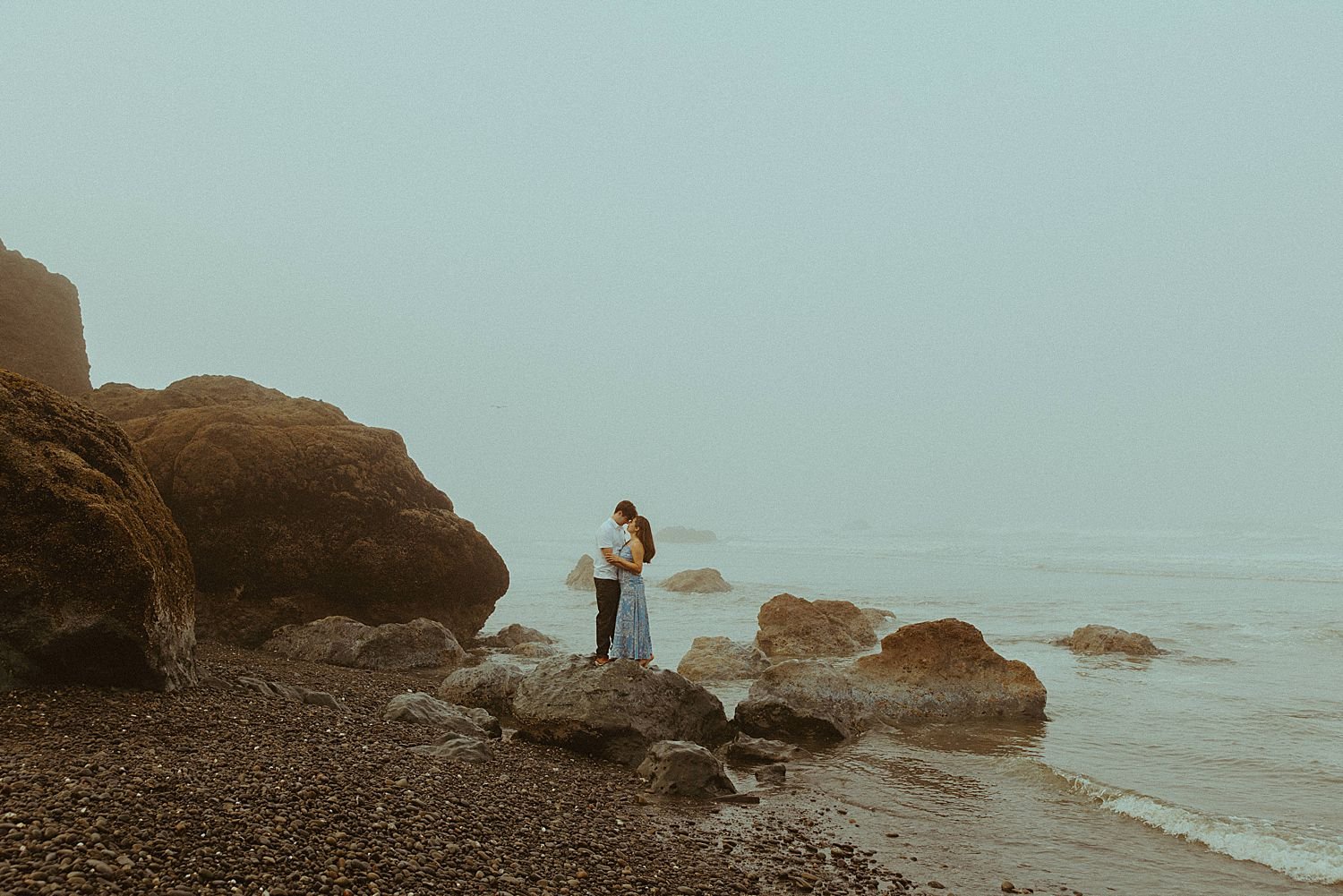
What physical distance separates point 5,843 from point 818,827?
6.30m

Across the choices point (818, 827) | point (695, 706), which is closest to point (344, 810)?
point (818, 827)

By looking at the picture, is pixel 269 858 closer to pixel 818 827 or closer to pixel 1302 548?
pixel 818 827

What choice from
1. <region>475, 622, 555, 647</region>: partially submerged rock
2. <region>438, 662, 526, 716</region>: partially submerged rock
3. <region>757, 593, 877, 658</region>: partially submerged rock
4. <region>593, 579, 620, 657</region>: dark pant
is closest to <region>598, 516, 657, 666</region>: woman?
<region>593, 579, 620, 657</region>: dark pant

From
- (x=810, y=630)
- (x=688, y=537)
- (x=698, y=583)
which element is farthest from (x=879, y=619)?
(x=688, y=537)

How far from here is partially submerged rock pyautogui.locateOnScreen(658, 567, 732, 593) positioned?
32.0 meters

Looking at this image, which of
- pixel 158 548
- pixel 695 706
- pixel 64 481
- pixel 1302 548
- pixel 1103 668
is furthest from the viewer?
pixel 1302 548

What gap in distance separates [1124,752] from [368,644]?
39.8 ft

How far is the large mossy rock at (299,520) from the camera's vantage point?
52.3ft

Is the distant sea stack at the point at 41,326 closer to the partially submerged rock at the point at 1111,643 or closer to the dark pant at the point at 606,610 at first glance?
the dark pant at the point at 606,610

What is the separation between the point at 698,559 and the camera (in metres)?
58.5

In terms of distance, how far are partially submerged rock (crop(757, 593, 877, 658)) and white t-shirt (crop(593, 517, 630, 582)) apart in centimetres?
842

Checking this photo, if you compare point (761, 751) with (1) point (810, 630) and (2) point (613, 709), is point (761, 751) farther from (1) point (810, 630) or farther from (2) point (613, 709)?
(1) point (810, 630)

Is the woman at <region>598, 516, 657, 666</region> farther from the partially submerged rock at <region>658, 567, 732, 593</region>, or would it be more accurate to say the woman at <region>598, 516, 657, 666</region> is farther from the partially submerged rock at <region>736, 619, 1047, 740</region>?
the partially submerged rock at <region>658, 567, 732, 593</region>

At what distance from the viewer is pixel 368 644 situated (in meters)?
15.1
